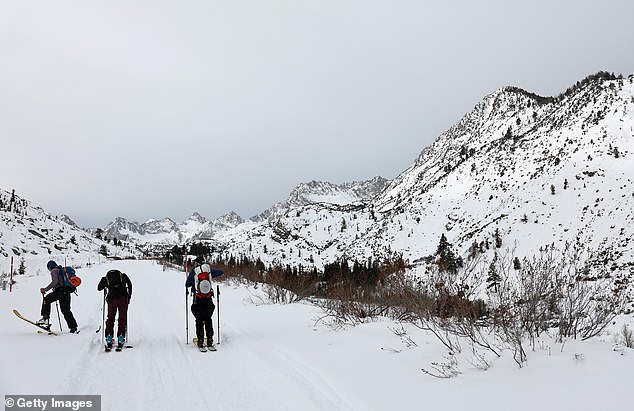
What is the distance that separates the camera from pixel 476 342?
5.48m

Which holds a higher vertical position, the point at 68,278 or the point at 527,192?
the point at 527,192

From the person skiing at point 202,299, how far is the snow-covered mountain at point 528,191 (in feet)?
14.3

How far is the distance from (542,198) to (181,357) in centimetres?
4673

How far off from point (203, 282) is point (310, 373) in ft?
10.6

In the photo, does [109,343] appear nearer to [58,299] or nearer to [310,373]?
[58,299]

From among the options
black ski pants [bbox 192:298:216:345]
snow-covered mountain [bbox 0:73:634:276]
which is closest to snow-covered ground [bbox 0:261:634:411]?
black ski pants [bbox 192:298:216:345]

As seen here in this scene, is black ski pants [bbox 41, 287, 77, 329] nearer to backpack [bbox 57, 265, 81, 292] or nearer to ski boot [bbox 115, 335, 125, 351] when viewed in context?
backpack [bbox 57, 265, 81, 292]

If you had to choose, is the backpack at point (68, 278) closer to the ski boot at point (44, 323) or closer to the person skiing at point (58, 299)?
the person skiing at point (58, 299)

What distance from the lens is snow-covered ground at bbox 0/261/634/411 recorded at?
4125mm

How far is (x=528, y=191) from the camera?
4738 centimetres

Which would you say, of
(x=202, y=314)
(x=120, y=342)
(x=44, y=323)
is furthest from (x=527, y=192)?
(x=44, y=323)

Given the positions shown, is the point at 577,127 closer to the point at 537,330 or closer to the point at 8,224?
the point at 537,330

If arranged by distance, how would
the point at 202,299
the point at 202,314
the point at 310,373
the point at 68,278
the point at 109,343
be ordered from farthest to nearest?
the point at 68,278 < the point at 202,299 < the point at 202,314 < the point at 109,343 < the point at 310,373

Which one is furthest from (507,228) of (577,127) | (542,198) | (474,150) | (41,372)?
(41,372)
